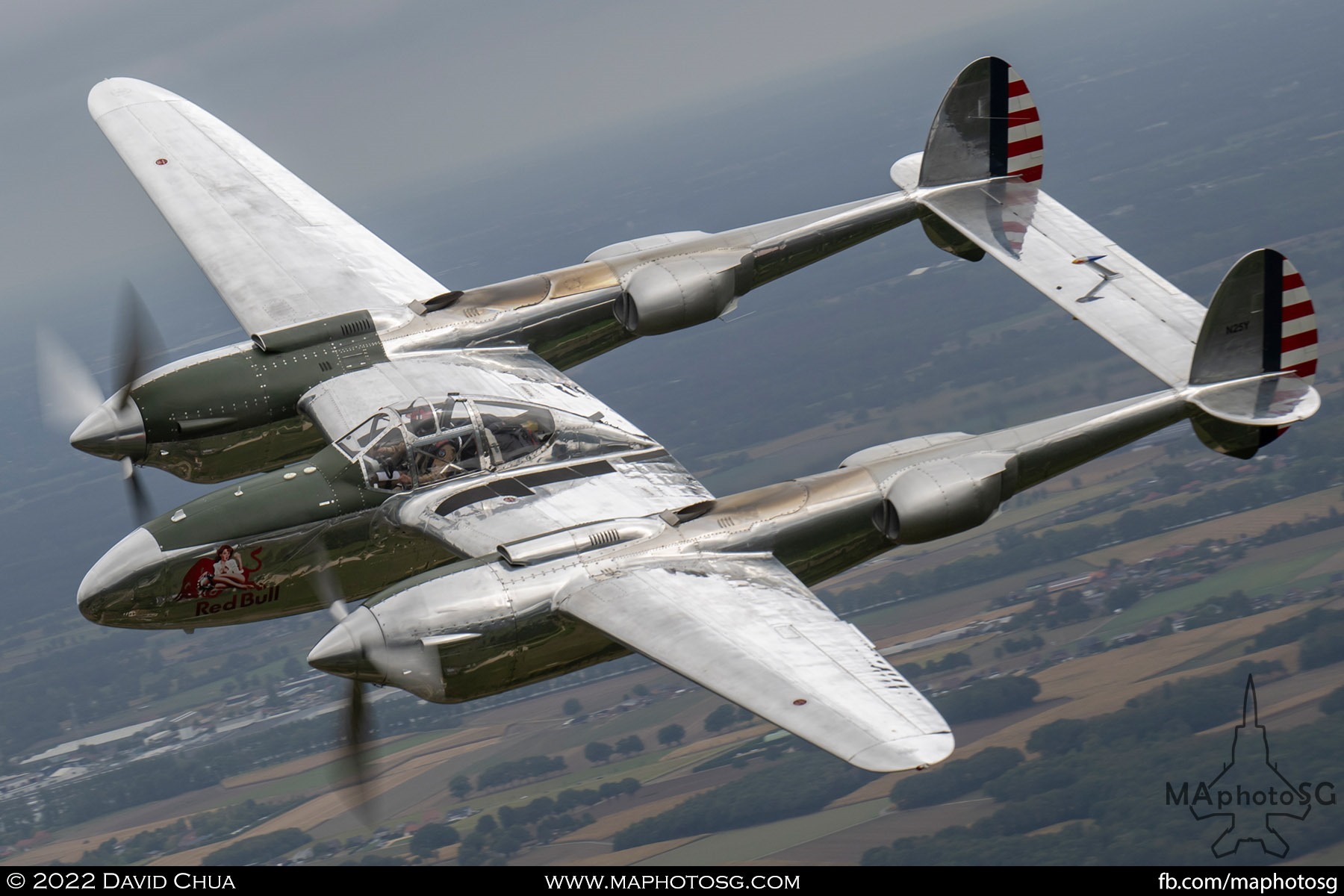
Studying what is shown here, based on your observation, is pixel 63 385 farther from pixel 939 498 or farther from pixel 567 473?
pixel 939 498

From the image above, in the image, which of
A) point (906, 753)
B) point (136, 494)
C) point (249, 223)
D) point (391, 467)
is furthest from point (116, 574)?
point (906, 753)

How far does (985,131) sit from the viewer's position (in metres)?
33.9

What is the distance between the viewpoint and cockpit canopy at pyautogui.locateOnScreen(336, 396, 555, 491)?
24594mm

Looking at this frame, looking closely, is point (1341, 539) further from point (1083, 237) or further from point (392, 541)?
point (392, 541)

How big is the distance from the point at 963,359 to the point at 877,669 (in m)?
102

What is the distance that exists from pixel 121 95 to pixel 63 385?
48.5 ft

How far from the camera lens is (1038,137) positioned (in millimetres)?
33844

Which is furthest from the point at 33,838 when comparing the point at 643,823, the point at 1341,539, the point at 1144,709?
the point at 1341,539

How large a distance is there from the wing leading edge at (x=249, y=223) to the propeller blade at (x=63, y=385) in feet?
11.4

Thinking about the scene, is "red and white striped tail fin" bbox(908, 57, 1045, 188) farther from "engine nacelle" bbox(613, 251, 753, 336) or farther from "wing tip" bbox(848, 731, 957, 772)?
"wing tip" bbox(848, 731, 957, 772)

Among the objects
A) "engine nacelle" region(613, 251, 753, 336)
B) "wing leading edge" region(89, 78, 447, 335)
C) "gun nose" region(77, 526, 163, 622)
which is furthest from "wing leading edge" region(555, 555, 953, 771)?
"wing leading edge" region(89, 78, 447, 335)

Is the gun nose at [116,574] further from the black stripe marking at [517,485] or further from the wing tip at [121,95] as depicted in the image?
the wing tip at [121,95]

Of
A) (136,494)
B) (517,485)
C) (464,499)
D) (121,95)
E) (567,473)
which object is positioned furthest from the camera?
(121,95)
